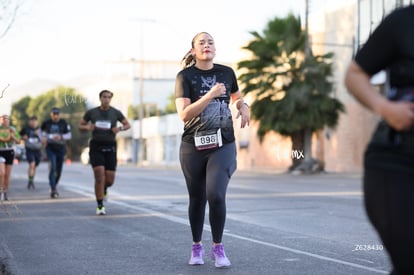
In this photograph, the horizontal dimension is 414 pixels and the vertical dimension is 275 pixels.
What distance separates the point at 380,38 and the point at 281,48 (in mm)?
33451

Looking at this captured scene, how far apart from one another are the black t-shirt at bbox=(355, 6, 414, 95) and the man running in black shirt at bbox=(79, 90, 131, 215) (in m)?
9.01

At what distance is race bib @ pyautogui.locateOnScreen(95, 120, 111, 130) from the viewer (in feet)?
40.1

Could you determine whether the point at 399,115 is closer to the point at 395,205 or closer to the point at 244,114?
the point at 395,205

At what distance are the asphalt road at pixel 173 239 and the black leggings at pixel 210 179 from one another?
1.37ft

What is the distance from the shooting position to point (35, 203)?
1496 centimetres

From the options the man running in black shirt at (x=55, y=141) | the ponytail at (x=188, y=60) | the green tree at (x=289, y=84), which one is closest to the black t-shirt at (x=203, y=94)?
the ponytail at (x=188, y=60)

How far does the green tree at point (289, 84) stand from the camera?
35.7 meters

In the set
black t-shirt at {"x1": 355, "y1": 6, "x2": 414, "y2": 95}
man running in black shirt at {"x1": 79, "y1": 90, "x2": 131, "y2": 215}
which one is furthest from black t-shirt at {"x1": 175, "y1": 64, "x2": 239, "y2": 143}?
man running in black shirt at {"x1": 79, "y1": 90, "x2": 131, "y2": 215}

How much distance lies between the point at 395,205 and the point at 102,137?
9329 mm

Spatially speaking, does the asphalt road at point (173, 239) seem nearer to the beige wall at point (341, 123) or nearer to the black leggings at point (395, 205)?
the black leggings at point (395, 205)

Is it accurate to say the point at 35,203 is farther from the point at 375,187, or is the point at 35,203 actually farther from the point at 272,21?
the point at 272,21

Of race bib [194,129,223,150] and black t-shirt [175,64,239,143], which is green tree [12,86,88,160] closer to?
black t-shirt [175,64,239,143]

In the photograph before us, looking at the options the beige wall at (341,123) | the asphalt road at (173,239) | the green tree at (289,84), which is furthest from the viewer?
the beige wall at (341,123)

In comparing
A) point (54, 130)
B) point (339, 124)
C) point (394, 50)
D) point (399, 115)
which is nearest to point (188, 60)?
point (394, 50)
